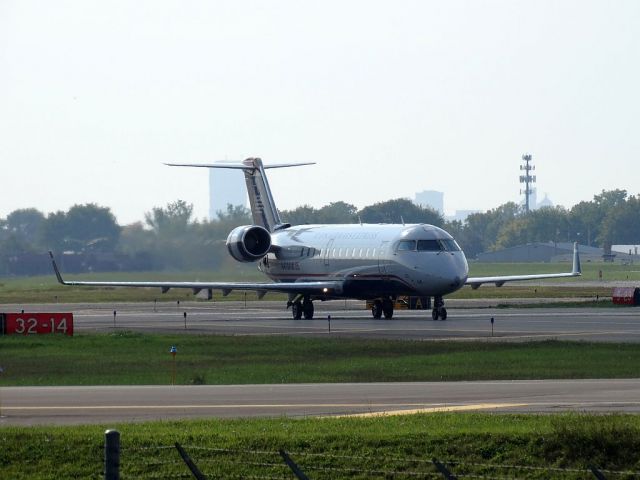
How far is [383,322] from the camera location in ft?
200

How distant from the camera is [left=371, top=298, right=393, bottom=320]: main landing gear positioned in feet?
213

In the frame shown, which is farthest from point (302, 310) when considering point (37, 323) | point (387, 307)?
point (37, 323)

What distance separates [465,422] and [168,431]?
15.7 ft

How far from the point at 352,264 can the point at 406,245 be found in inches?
143

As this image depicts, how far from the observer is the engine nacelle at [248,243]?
68.1m

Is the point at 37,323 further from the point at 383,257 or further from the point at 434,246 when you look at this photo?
the point at 434,246

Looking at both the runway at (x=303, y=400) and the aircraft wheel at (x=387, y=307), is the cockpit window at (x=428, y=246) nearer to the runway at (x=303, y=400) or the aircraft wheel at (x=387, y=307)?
the aircraft wheel at (x=387, y=307)

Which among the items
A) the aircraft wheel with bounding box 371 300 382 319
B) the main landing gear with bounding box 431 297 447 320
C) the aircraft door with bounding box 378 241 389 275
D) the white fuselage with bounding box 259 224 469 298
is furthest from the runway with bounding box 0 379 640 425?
the aircraft wheel with bounding box 371 300 382 319

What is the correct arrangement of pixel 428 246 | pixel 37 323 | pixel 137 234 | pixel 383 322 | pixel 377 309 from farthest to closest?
pixel 137 234
pixel 377 309
pixel 428 246
pixel 383 322
pixel 37 323

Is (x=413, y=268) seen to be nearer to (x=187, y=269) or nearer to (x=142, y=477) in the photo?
(x=187, y=269)

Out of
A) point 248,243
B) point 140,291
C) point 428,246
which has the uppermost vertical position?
point 248,243

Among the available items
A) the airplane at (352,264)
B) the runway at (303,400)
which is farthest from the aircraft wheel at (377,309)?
the runway at (303,400)

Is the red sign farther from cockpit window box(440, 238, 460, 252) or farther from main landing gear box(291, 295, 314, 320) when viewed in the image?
cockpit window box(440, 238, 460, 252)

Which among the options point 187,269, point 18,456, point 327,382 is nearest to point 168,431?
point 18,456
